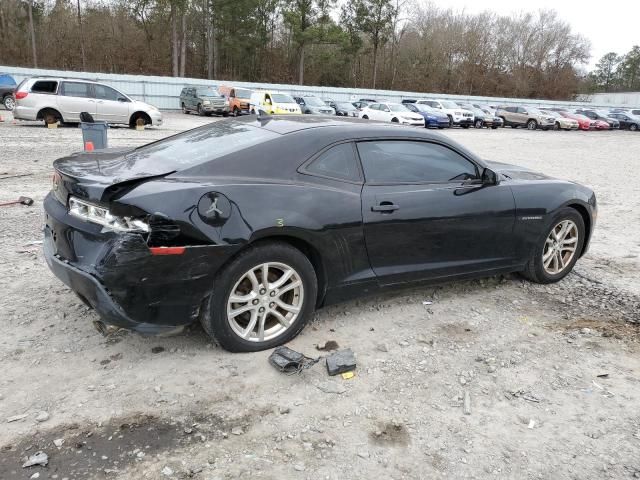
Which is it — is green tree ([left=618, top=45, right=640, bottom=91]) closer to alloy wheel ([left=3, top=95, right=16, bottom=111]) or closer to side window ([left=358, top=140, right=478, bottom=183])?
alloy wheel ([left=3, top=95, right=16, bottom=111])

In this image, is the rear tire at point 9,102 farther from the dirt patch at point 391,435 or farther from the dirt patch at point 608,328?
the dirt patch at point 391,435

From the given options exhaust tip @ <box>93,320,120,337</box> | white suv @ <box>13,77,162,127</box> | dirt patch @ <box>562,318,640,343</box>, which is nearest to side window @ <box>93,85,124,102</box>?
white suv @ <box>13,77,162,127</box>

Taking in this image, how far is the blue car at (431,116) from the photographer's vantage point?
2869 centimetres

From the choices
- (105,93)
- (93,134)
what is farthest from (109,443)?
(105,93)

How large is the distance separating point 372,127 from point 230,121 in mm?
1225

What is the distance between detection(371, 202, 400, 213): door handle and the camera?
12.3ft

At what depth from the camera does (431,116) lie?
28.8 m

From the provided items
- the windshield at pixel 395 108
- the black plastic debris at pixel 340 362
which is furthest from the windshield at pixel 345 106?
the black plastic debris at pixel 340 362

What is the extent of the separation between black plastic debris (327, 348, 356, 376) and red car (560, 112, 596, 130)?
123 ft

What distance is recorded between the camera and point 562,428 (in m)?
2.89

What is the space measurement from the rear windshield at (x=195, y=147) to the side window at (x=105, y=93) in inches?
585

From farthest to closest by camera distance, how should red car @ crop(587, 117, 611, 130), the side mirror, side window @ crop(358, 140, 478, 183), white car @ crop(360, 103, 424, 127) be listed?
red car @ crop(587, 117, 611, 130)
white car @ crop(360, 103, 424, 127)
the side mirror
side window @ crop(358, 140, 478, 183)

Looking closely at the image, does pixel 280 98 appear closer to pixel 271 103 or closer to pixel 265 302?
pixel 271 103

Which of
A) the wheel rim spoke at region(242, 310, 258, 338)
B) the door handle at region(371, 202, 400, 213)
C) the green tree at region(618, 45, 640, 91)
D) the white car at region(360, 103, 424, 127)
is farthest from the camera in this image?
the green tree at region(618, 45, 640, 91)
